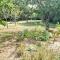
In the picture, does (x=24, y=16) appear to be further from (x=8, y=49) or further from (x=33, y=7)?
(x=8, y=49)

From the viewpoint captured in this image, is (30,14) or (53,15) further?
(30,14)

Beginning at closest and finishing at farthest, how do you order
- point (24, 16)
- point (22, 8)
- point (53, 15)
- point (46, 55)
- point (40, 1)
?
point (46, 55) → point (40, 1) → point (53, 15) → point (22, 8) → point (24, 16)

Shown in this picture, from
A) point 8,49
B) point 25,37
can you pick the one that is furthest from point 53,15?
point 8,49

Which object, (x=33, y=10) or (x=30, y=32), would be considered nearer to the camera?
(x=30, y=32)

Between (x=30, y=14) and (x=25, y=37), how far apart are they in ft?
73.0

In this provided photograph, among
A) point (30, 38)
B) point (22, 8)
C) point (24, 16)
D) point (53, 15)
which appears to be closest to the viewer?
point (30, 38)

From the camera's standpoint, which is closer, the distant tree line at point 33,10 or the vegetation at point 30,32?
the vegetation at point 30,32

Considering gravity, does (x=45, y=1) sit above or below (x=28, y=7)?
above

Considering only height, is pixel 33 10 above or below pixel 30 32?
below

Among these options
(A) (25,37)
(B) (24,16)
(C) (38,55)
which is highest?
(C) (38,55)

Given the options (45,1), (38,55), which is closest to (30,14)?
(45,1)

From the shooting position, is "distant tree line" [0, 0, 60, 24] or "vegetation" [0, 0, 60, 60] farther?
"distant tree line" [0, 0, 60, 24]

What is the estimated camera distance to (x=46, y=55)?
7.07 metres

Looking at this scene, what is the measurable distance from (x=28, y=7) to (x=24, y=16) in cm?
208
